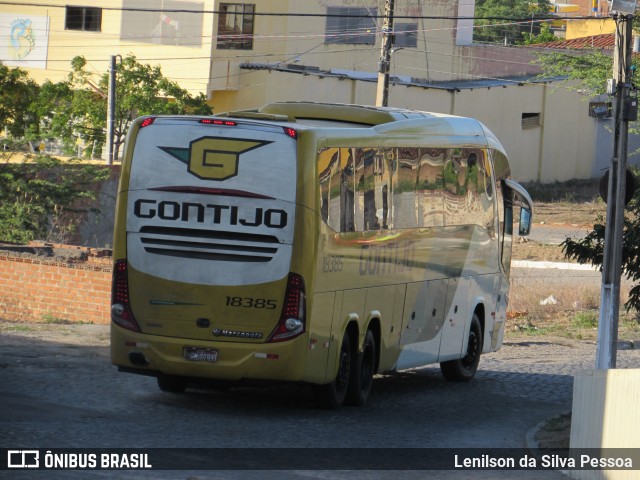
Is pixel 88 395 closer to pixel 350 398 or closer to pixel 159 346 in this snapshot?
pixel 159 346

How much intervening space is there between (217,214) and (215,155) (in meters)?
0.66

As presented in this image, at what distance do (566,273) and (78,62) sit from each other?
22.1 m

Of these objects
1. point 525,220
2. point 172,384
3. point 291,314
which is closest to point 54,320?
point 172,384

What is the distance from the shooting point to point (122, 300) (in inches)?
560

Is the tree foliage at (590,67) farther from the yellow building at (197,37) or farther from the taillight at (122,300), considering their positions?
the taillight at (122,300)

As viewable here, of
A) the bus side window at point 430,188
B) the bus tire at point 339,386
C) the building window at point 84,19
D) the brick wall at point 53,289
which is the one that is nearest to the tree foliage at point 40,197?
the brick wall at point 53,289

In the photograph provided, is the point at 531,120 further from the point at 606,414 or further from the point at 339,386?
the point at 606,414

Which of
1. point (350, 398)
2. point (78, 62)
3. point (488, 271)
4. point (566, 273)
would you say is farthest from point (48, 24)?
point (350, 398)

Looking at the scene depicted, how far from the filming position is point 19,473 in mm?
9688

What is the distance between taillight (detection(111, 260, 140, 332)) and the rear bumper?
0.26m

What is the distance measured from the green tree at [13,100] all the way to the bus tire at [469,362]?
28807mm

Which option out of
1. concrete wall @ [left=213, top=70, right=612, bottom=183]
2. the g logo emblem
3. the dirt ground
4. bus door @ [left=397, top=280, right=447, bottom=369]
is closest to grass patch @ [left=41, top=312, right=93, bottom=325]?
the dirt ground

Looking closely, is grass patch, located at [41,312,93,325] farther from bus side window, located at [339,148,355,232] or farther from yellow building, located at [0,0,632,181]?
yellow building, located at [0,0,632,181]

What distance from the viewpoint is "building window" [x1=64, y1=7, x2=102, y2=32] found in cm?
5575
